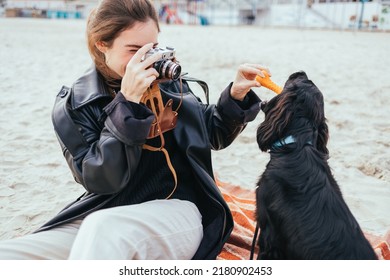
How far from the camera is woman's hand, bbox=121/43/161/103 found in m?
1.72

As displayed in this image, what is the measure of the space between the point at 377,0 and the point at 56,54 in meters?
20.1

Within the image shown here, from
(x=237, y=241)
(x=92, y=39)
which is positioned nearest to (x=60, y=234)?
(x=92, y=39)

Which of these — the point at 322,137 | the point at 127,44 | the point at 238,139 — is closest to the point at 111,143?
the point at 127,44

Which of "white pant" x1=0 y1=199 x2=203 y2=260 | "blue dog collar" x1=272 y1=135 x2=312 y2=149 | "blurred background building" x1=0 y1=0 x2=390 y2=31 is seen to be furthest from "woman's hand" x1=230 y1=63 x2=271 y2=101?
"blurred background building" x1=0 y1=0 x2=390 y2=31

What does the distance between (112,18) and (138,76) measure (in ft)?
1.26

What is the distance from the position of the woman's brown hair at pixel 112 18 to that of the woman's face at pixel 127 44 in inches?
0.8

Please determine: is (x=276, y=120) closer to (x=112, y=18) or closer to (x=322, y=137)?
(x=322, y=137)

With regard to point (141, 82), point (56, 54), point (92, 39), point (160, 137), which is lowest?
point (56, 54)

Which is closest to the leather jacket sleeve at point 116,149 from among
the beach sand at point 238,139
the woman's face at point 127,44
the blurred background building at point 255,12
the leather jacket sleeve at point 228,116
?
the woman's face at point 127,44

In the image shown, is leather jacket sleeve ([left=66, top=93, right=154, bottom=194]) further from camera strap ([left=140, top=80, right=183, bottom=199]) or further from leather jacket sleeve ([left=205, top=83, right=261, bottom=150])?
leather jacket sleeve ([left=205, top=83, right=261, bottom=150])

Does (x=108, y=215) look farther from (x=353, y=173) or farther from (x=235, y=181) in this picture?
(x=353, y=173)

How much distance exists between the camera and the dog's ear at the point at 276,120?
204 cm

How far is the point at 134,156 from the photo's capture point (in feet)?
5.77
